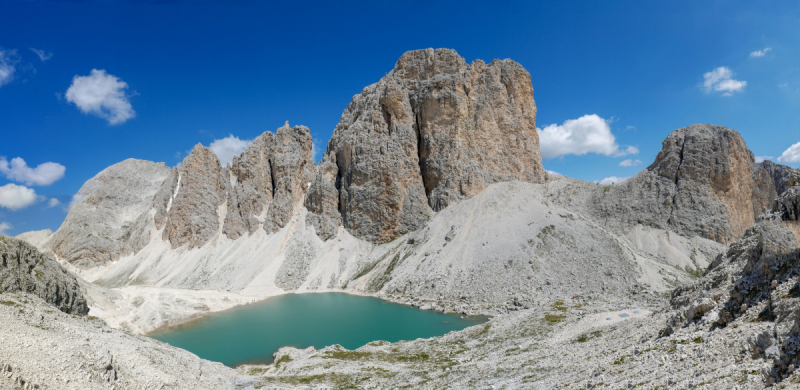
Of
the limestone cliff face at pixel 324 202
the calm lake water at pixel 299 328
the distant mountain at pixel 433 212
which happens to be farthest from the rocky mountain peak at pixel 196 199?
the calm lake water at pixel 299 328

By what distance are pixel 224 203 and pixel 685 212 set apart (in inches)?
5213

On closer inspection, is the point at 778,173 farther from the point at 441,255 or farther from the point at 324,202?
the point at 324,202

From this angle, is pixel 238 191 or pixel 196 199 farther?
pixel 196 199

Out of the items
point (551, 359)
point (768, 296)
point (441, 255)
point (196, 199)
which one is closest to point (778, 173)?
point (441, 255)

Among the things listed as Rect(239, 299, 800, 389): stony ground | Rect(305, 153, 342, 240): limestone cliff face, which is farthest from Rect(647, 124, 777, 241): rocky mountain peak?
Rect(305, 153, 342, 240): limestone cliff face

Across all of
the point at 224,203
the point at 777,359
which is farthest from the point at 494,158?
the point at 777,359

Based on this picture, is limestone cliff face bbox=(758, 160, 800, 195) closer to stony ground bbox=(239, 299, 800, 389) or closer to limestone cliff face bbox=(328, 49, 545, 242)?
limestone cliff face bbox=(328, 49, 545, 242)

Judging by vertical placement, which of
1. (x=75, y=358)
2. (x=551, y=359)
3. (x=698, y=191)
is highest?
(x=698, y=191)

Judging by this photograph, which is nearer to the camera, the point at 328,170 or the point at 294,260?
the point at 294,260

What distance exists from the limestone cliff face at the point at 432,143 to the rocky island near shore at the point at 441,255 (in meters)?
0.62

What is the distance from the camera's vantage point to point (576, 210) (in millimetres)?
98688

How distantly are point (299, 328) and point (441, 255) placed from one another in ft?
121

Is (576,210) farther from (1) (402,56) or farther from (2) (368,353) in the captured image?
(2) (368,353)

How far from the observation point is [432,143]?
110750mm
